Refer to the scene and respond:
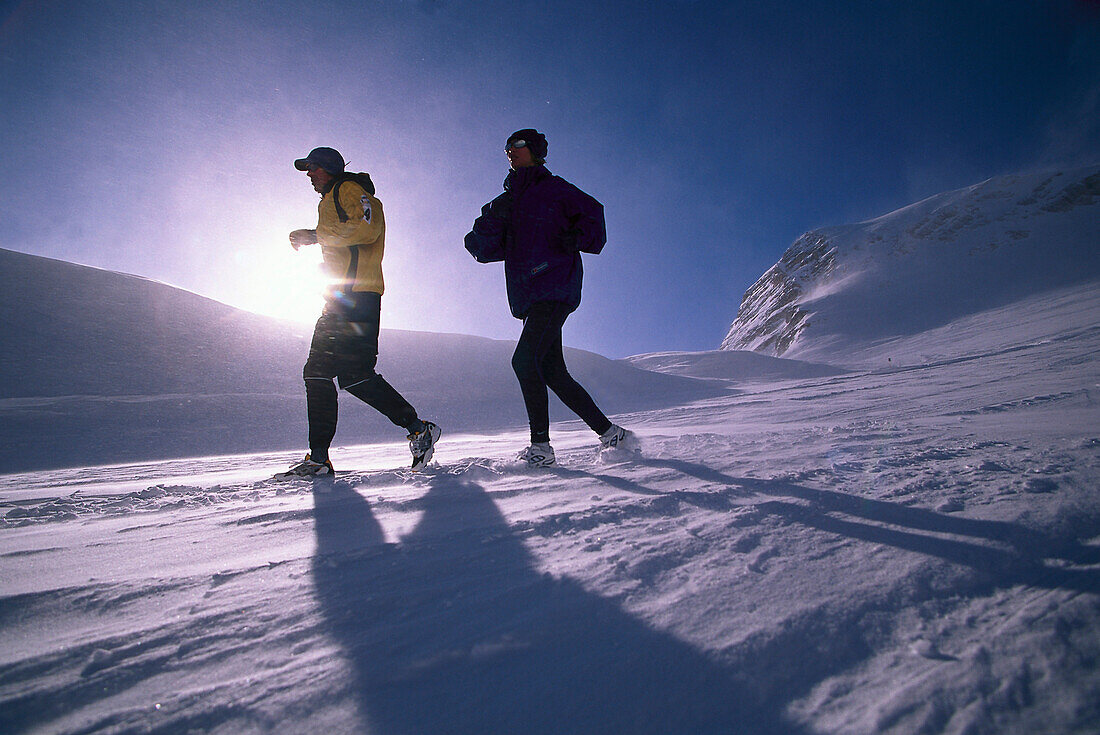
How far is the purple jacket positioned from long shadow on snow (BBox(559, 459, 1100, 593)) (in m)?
1.38

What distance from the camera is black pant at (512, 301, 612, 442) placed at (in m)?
2.39

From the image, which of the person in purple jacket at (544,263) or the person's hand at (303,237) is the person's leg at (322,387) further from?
the person in purple jacket at (544,263)

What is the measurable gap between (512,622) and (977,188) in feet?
240

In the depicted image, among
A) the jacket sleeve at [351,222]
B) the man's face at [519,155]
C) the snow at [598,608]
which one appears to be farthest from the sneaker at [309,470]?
the man's face at [519,155]

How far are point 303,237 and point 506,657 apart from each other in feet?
Result: 8.53

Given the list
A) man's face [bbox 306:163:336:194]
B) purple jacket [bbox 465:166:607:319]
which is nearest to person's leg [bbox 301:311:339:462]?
man's face [bbox 306:163:336:194]

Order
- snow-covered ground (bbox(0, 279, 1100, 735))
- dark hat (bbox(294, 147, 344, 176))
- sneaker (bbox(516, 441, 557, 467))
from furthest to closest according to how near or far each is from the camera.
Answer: dark hat (bbox(294, 147, 344, 176)) < sneaker (bbox(516, 441, 557, 467)) < snow-covered ground (bbox(0, 279, 1100, 735))

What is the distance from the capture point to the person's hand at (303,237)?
2.54 meters

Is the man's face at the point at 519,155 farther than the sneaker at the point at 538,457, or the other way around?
the man's face at the point at 519,155

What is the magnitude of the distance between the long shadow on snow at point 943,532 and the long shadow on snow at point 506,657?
20.6 inches

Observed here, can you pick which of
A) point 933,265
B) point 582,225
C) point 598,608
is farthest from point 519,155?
point 933,265

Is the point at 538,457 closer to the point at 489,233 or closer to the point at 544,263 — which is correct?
the point at 544,263

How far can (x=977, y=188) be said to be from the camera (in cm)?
5138

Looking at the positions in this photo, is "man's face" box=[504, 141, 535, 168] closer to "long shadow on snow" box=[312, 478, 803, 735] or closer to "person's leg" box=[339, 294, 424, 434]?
"person's leg" box=[339, 294, 424, 434]
